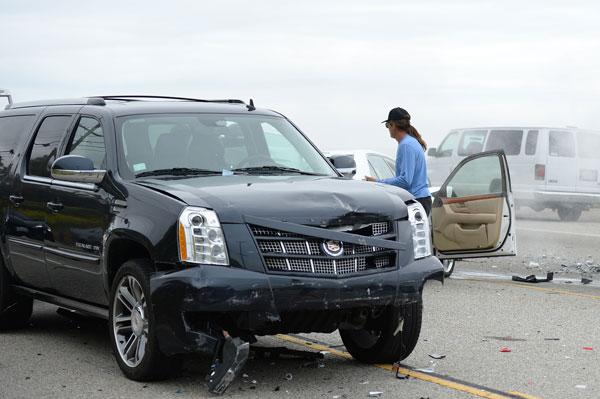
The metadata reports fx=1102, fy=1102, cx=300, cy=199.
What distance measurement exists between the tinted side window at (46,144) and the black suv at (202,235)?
0.7 inches

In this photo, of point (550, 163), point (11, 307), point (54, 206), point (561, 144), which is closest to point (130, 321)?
point (54, 206)

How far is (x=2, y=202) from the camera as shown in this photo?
362 inches

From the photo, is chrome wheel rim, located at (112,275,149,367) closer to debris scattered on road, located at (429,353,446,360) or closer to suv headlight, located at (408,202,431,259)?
suv headlight, located at (408,202,431,259)

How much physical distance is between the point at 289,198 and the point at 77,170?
1.67m

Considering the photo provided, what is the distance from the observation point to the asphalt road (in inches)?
270

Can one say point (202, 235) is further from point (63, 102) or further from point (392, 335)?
point (63, 102)

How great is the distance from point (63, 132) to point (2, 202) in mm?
1008

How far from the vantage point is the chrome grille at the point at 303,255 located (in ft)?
21.8

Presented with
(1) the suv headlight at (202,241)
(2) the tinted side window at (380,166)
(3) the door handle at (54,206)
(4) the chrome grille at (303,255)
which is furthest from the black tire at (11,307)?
(2) the tinted side window at (380,166)

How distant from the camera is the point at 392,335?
7.45 metres

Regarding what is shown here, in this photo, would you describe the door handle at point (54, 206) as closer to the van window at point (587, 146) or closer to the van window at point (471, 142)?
the van window at point (587, 146)

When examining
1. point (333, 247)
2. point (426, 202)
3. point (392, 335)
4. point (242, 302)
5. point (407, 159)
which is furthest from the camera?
point (426, 202)

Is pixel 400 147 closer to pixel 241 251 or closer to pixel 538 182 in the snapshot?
pixel 241 251

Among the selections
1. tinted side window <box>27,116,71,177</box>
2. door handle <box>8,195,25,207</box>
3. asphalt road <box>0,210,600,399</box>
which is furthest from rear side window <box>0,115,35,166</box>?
asphalt road <box>0,210,600,399</box>
